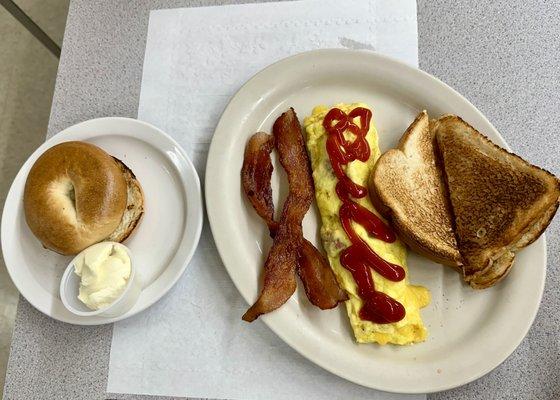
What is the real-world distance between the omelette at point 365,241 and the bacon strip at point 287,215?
37mm

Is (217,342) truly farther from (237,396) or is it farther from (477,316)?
(477,316)

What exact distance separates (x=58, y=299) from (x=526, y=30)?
76.6 inches

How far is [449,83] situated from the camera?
1640mm

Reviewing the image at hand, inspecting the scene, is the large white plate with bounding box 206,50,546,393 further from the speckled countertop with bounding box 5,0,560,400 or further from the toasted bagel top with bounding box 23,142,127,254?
the toasted bagel top with bounding box 23,142,127,254

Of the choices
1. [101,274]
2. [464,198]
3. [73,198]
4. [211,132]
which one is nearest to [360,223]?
[464,198]

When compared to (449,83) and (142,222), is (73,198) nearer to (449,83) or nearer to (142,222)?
(142,222)

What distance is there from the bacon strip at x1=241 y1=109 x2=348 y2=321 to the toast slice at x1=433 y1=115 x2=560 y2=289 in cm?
45

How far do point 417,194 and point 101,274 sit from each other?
3.31ft

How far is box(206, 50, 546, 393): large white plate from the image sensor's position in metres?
1.30

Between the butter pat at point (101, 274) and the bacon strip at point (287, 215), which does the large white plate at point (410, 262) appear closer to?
the bacon strip at point (287, 215)

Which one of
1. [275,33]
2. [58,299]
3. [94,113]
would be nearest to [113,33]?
[94,113]

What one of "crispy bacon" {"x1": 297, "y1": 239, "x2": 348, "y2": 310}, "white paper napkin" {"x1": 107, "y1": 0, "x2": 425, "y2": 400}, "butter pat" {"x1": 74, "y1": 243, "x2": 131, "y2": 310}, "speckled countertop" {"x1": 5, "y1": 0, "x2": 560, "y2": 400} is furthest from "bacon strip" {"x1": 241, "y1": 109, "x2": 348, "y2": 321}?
"speckled countertop" {"x1": 5, "y1": 0, "x2": 560, "y2": 400}

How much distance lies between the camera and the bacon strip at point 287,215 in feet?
4.40

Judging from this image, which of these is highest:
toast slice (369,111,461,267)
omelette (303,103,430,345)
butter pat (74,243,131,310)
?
toast slice (369,111,461,267)
